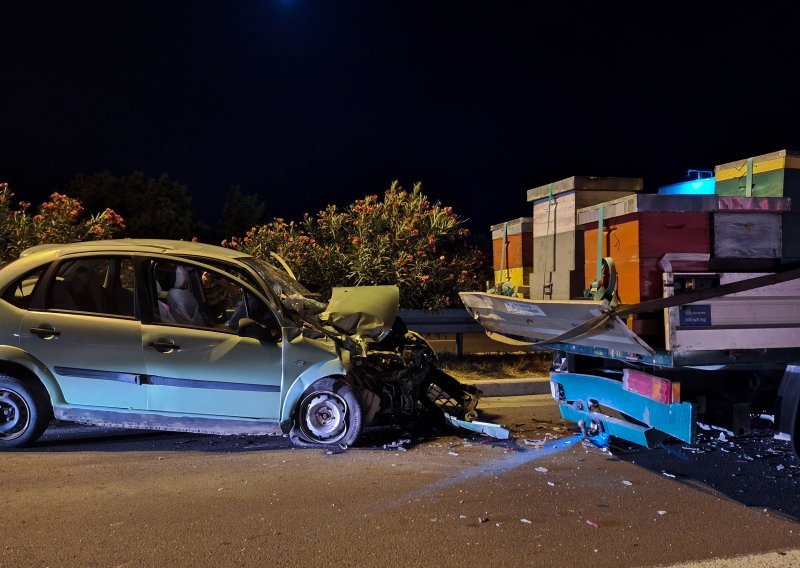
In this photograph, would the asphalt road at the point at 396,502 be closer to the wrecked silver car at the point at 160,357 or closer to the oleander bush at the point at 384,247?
the wrecked silver car at the point at 160,357

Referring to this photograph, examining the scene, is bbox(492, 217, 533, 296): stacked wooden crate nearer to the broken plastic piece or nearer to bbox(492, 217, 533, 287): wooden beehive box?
bbox(492, 217, 533, 287): wooden beehive box

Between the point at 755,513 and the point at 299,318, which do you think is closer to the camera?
the point at 755,513

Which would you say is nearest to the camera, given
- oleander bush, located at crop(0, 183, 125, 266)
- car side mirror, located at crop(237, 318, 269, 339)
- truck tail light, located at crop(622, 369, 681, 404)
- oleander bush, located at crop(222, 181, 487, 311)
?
truck tail light, located at crop(622, 369, 681, 404)

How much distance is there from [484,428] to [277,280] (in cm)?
234

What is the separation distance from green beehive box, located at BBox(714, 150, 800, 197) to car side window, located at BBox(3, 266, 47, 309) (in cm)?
569

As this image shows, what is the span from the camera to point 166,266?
19.4ft

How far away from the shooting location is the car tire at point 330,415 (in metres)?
5.57

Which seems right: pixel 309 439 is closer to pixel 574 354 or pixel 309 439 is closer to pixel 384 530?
pixel 384 530

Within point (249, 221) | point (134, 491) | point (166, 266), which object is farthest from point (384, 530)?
point (249, 221)

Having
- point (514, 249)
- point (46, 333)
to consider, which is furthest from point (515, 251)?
point (46, 333)

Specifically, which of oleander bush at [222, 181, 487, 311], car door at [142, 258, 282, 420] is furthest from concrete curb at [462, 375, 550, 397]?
car door at [142, 258, 282, 420]

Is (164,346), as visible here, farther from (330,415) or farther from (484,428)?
(484,428)

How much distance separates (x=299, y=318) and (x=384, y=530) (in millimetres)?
2420

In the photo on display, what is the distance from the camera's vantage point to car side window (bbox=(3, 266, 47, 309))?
566 centimetres
